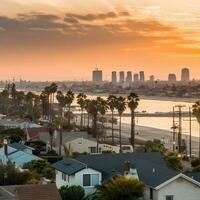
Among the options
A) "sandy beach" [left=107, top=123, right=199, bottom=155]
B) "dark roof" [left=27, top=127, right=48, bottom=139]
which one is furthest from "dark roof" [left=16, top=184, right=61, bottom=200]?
"sandy beach" [left=107, top=123, right=199, bottom=155]

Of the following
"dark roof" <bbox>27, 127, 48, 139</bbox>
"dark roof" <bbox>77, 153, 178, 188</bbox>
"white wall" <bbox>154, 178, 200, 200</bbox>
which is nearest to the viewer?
"white wall" <bbox>154, 178, 200, 200</bbox>

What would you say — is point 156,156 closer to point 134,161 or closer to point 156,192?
point 134,161

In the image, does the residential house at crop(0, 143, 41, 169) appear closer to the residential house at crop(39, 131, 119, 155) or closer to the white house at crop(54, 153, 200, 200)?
the residential house at crop(39, 131, 119, 155)

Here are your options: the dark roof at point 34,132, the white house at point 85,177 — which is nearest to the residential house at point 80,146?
the dark roof at point 34,132

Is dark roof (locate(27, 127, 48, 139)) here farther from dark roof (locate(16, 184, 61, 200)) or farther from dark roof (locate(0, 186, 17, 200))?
dark roof (locate(16, 184, 61, 200))

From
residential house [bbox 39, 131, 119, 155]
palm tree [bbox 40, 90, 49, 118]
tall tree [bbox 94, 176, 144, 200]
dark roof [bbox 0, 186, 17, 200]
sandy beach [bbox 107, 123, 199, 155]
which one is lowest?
sandy beach [bbox 107, 123, 199, 155]

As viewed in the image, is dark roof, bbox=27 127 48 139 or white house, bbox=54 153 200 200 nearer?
white house, bbox=54 153 200 200

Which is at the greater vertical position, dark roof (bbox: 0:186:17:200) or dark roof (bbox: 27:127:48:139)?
dark roof (bbox: 0:186:17:200)

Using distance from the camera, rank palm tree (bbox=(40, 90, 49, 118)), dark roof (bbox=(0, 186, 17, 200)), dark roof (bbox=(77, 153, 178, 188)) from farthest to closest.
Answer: palm tree (bbox=(40, 90, 49, 118)), dark roof (bbox=(77, 153, 178, 188)), dark roof (bbox=(0, 186, 17, 200))
